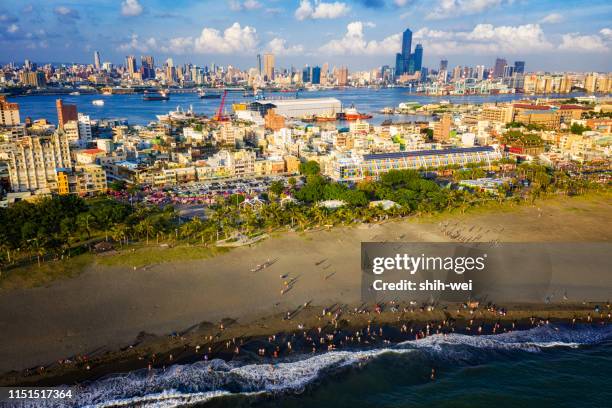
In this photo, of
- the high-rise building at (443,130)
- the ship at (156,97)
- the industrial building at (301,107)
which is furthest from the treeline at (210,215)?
the ship at (156,97)

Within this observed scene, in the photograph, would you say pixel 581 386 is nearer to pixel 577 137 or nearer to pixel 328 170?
pixel 328 170

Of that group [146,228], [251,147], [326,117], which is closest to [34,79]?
[326,117]

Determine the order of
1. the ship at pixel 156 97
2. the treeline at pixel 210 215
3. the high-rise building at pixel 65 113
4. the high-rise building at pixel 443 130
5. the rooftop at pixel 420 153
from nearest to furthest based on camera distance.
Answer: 1. the treeline at pixel 210 215
2. the rooftop at pixel 420 153
3. the high-rise building at pixel 443 130
4. the high-rise building at pixel 65 113
5. the ship at pixel 156 97

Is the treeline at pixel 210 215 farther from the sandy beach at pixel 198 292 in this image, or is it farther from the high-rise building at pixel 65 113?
the high-rise building at pixel 65 113

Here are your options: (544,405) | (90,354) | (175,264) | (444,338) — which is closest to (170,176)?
(175,264)

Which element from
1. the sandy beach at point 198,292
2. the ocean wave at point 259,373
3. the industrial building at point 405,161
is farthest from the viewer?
the industrial building at point 405,161

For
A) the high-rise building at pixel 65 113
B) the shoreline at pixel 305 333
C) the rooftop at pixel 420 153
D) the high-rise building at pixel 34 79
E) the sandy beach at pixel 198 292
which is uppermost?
the high-rise building at pixel 34 79
